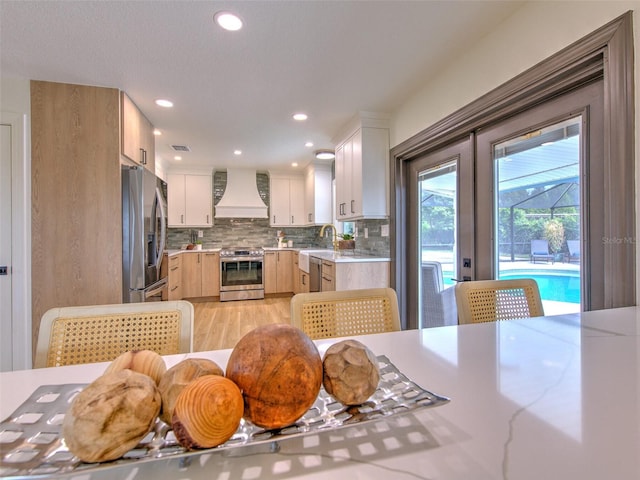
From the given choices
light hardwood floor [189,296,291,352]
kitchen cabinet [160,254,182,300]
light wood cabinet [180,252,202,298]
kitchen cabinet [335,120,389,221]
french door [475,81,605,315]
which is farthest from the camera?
light wood cabinet [180,252,202,298]

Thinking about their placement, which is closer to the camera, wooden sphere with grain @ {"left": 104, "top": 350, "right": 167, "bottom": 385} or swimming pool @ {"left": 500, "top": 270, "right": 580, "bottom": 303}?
wooden sphere with grain @ {"left": 104, "top": 350, "right": 167, "bottom": 385}

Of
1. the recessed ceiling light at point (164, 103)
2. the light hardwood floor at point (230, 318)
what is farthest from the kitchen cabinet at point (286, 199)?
the recessed ceiling light at point (164, 103)

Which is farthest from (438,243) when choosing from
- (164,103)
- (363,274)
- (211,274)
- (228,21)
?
(211,274)

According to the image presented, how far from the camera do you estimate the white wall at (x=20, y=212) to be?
2.23m

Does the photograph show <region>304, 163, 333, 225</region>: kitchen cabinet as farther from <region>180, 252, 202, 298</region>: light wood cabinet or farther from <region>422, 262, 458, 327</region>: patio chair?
<region>422, 262, 458, 327</region>: patio chair

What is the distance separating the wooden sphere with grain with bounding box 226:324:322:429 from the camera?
1.21ft

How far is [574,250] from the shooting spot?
147cm

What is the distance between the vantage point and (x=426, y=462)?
0.37 meters

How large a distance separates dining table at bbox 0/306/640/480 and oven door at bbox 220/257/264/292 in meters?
4.38

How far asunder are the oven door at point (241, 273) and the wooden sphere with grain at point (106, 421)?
4797mm

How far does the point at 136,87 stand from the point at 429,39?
2.24 metres

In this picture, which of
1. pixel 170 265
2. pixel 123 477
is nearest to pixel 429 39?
pixel 123 477

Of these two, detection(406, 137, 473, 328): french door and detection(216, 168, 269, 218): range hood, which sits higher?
detection(216, 168, 269, 218): range hood

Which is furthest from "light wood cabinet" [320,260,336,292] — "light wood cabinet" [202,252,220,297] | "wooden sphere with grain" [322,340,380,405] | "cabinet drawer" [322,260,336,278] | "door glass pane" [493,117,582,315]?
"wooden sphere with grain" [322,340,380,405]
